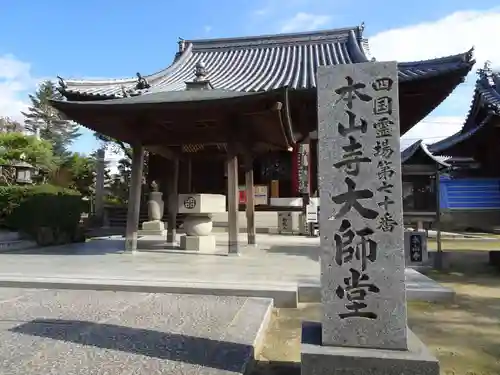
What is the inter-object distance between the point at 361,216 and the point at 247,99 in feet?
16.4

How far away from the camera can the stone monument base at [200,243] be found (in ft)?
30.9

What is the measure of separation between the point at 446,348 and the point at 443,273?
16.8 ft

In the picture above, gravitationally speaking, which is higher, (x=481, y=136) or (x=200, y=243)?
(x=481, y=136)

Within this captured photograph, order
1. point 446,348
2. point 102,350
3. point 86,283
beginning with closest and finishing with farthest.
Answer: point 102,350, point 446,348, point 86,283

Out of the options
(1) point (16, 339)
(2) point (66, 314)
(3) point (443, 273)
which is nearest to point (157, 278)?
(2) point (66, 314)

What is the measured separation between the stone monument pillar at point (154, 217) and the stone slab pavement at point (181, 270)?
6217mm

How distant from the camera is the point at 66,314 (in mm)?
4344

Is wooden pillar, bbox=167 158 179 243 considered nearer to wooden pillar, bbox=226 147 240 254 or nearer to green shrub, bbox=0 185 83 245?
wooden pillar, bbox=226 147 240 254

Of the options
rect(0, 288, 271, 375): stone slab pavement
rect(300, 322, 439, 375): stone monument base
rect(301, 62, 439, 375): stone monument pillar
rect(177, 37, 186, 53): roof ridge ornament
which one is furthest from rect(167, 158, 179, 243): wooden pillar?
rect(177, 37, 186, 53): roof ridge ornament

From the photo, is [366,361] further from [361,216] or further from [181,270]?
[181,270]

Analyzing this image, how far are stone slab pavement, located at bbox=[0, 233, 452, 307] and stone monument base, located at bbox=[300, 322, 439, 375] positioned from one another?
251cm

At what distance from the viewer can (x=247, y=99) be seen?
291 inches

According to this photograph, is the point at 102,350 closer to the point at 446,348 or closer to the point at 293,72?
the point at 446,348

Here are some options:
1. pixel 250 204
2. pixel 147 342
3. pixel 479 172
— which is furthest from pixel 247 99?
pixel 479 172
